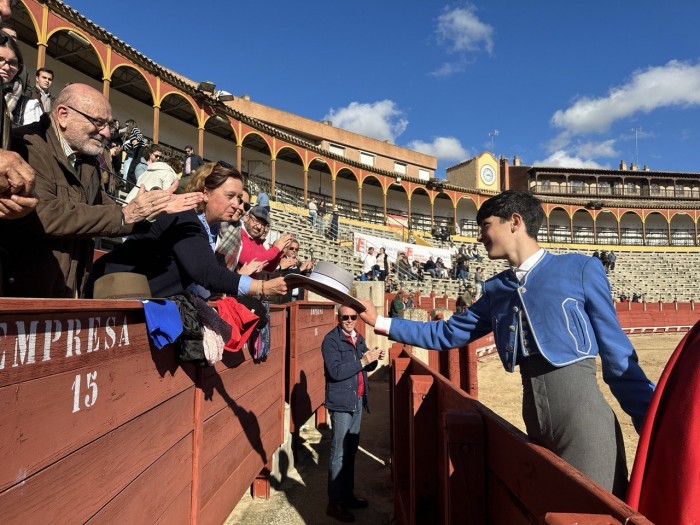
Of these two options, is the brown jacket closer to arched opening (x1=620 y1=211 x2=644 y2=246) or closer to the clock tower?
the clock tower

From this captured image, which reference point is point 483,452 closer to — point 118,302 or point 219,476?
point 118,302

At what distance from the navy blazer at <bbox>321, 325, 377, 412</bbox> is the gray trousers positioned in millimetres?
2443

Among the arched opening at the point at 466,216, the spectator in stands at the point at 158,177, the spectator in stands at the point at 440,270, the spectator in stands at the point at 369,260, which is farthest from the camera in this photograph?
the arched opening at the point at 466,216

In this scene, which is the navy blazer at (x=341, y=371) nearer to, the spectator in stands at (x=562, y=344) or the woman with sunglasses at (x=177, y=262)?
the woman with sunglasses at (x=177, y=262)

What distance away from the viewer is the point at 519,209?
1.87 metres

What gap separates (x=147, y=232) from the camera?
2113 millimetres

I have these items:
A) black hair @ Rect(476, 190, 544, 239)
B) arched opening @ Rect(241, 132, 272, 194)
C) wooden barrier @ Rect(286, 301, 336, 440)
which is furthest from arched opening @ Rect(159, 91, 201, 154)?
black hair @ Rect(476, 190, 544, 239)

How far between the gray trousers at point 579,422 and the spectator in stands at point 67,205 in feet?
4.98

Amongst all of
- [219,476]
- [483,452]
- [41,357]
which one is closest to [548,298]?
[483,452]

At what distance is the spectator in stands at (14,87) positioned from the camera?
196 centimetres

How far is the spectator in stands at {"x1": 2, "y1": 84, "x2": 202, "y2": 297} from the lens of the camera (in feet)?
5.08

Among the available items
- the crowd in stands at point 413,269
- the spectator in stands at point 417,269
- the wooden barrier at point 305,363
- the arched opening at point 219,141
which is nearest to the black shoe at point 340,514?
the wooden barrier at point 305,363

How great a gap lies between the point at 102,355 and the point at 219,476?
162cm

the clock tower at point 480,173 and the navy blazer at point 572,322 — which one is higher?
the clock tower at point 480,173
